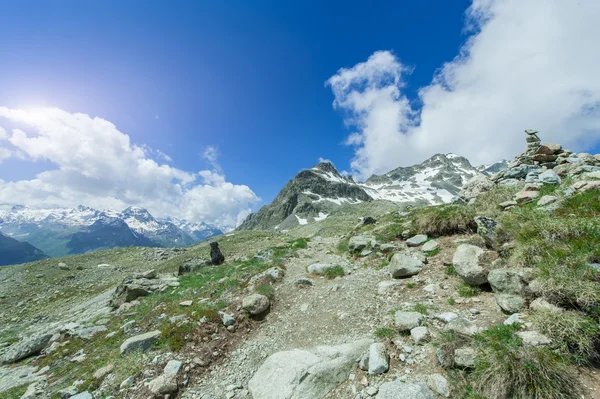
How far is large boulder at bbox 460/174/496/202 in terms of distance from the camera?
1786cm

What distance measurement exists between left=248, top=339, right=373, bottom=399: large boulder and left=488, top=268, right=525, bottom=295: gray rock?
4.06 metres

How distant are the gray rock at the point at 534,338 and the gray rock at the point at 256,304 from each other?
340 inches

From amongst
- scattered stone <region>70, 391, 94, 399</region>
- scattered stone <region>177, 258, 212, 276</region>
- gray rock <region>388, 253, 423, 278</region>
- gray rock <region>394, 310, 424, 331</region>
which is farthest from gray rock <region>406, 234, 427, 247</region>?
scattered stone <region>177, 258, 212, 276</region>

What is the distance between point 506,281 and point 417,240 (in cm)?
714

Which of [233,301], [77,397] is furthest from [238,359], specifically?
[77,397]

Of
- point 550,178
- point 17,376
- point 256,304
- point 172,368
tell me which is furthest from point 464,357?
point 17,376

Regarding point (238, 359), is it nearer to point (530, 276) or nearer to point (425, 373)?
point (425, 373)

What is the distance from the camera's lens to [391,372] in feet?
19.3

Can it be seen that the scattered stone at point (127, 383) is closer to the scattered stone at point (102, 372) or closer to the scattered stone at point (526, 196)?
the scattered stone at point (102, 372)

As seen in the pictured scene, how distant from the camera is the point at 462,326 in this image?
6.14 m

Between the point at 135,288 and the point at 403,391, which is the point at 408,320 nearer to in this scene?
the point at 403,391

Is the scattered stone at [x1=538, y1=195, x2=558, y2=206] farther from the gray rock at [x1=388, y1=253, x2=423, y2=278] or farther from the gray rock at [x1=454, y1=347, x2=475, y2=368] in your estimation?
the gray rock at [x1=454, y1=347, x2=475, y2=368]

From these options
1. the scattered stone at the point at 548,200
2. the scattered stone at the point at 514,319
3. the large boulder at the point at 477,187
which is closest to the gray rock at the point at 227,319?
the scattered stone at the point at 514,319

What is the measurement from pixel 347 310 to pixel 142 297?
52.7 feet
